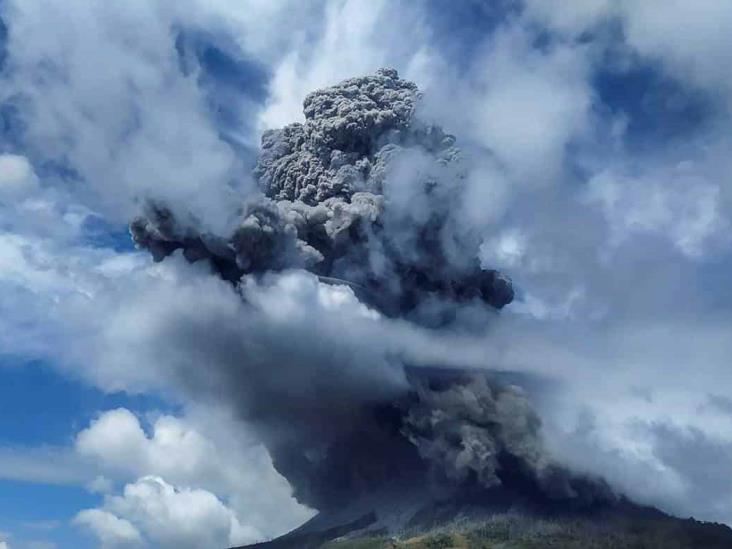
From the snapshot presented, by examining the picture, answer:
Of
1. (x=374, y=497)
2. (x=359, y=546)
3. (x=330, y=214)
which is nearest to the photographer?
(x=330, y=214)

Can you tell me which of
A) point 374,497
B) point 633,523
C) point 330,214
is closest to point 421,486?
point 374,497

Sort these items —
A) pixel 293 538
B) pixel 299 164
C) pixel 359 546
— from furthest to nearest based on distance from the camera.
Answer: pixel 293 538
pixel 359 546
pixel 299 164

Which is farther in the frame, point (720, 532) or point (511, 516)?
point (720, 532)

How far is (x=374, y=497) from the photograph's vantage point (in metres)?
86.0

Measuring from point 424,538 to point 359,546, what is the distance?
257 inches

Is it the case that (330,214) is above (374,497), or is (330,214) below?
above

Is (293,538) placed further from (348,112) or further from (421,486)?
(348,112)

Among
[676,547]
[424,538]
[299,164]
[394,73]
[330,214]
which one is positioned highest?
[394,73]

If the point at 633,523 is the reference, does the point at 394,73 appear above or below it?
above

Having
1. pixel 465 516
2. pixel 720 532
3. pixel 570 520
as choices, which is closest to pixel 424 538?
pixel 465 516

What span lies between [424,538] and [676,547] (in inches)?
1054

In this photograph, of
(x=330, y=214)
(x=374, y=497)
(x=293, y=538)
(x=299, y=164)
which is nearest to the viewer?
(x=330, y=214)

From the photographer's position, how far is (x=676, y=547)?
A: 83.9 metres

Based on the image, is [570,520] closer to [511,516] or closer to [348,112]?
[511,516]
